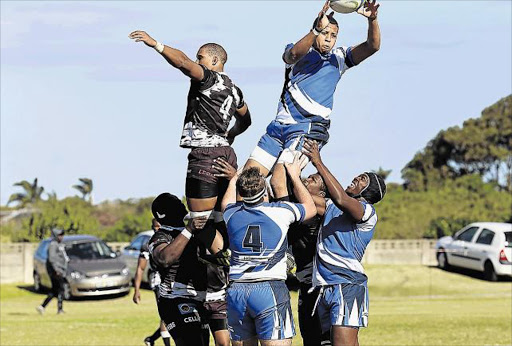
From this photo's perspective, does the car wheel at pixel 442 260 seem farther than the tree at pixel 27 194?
No

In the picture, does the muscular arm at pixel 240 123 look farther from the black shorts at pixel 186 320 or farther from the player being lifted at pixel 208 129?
the black shorts at pixel 186 320

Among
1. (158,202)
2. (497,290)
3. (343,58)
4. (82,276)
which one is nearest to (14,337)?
(82,276)

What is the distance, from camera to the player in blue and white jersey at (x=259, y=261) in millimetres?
9992

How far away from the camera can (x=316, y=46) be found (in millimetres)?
10875

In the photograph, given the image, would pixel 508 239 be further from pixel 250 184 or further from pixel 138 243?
pixel 250 184

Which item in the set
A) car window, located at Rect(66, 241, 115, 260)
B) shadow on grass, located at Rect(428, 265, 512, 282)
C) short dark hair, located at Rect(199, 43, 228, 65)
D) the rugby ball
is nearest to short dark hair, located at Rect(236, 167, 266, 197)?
short dark hair, located at Rect(199, 43, 228, 65)

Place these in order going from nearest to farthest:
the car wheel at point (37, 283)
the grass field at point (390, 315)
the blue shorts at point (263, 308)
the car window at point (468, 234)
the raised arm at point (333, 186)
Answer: the blue shorts at point (263, 308), the raised arm at point (333, 186), the grass field at point (390, 315), the car wheel at point (37, 283), the car window at point (468, 234)

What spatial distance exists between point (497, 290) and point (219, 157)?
2792 centimetres

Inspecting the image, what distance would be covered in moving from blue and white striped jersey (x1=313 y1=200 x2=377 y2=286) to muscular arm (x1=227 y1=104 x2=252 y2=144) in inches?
53.7

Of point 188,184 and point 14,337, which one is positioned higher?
point 188,184

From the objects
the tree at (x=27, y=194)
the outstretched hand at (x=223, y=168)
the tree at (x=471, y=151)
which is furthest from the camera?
the tree at (x=27, y=194)

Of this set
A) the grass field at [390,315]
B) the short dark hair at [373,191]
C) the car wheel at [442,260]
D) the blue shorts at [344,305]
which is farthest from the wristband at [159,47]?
the car wheel at [442,260]

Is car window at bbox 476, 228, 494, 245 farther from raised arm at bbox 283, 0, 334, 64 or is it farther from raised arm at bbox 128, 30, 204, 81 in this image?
raised arm at bbox 128, 30, 204, 81

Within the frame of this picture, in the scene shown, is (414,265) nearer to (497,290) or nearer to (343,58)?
(497,290)
